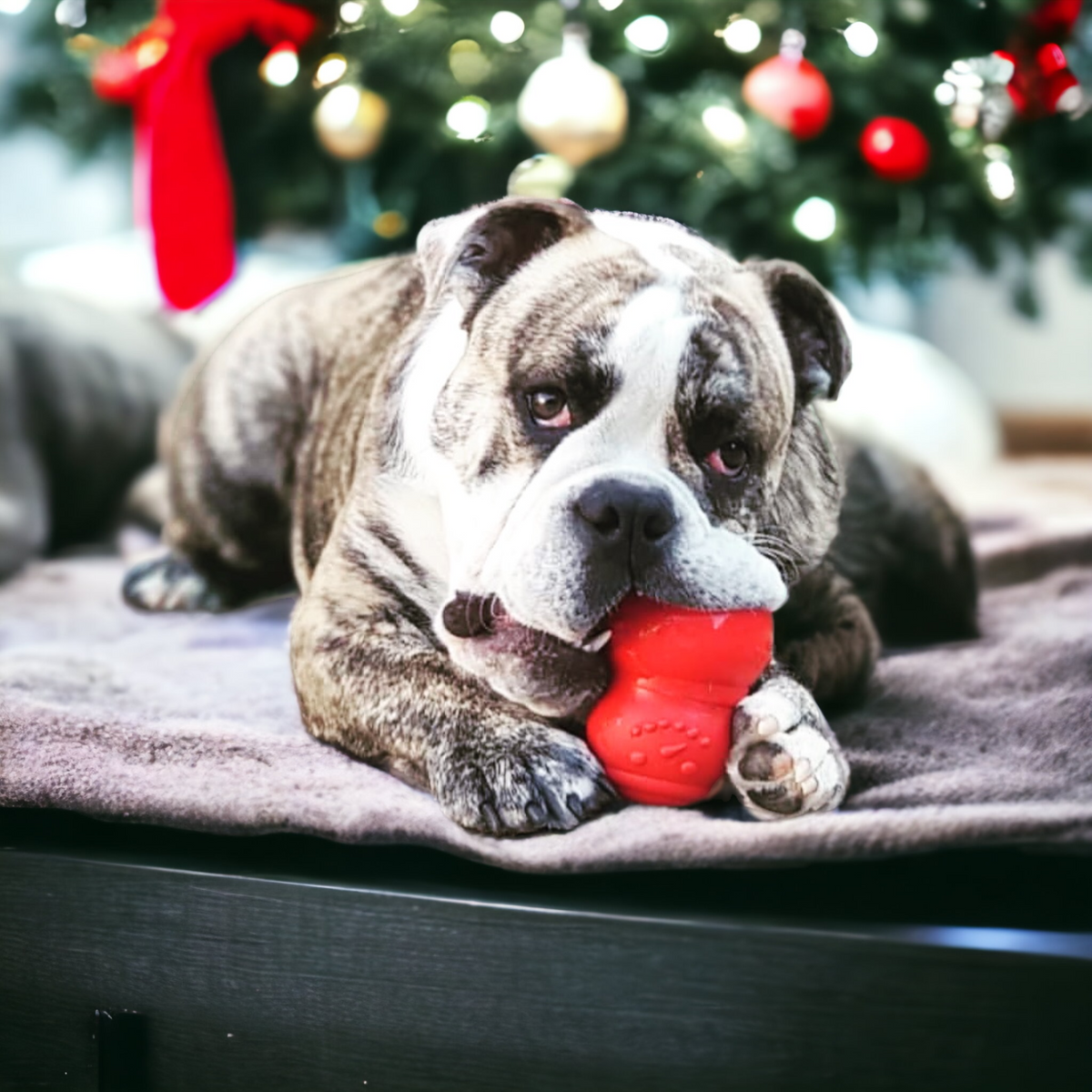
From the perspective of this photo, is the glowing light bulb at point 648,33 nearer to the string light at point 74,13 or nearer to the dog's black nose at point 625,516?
the dog's black nose at point 625,516

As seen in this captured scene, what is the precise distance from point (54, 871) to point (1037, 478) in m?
2.03

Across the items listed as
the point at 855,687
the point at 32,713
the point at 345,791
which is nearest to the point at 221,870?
the point at 345,791

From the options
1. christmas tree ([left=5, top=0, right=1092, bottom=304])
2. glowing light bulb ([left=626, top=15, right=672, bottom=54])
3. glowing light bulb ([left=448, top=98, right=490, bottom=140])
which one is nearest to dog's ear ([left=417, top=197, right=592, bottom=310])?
christmas tree ([left=5, top=0, right=1092, bottom=304])

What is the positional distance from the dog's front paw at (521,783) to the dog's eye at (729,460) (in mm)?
216

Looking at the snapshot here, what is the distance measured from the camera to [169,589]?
4.75 ft


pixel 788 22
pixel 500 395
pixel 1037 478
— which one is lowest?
pixel 1037 478

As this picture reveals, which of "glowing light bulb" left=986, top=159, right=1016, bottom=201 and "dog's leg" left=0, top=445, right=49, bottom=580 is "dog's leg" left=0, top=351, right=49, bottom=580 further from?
"glowing light bulb" left=986, top=159, right=1016, bottom=201

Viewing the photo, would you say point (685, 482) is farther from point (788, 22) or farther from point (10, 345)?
point (10, 345)

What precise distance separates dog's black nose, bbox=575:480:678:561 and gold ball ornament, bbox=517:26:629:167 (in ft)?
1.88

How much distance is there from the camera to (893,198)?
5.61 feet

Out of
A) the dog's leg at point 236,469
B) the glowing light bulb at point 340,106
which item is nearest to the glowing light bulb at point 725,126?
the glowing light bulb at point 340,106

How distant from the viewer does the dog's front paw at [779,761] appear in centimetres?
84

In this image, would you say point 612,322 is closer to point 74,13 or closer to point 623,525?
point 623,525

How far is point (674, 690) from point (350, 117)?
936 millimetres
